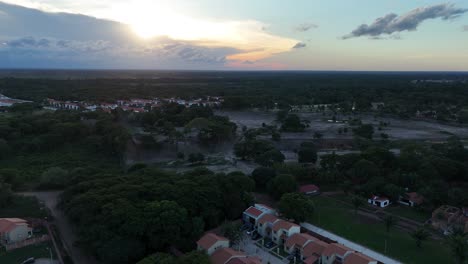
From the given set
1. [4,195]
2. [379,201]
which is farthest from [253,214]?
[4,195]

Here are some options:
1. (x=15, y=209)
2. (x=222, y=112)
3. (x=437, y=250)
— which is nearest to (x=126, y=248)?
(x=15, y=209)

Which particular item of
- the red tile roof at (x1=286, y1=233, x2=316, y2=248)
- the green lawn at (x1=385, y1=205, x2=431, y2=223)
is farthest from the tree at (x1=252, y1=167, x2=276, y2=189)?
the green lawn at (x1=385, y1=205, x2=431, y2=223)

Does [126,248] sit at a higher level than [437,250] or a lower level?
higher

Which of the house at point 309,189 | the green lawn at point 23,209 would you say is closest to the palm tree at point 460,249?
the house at point 309,189

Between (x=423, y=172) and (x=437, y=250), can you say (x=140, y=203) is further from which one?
(x=423, y=172)

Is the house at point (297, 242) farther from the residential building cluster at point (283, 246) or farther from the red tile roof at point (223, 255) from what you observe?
the red tile roof at point (223, 255)

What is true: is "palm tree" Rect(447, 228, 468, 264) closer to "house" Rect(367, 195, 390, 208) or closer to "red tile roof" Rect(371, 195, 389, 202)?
"house" Rect(367, 195, 390, 208)
